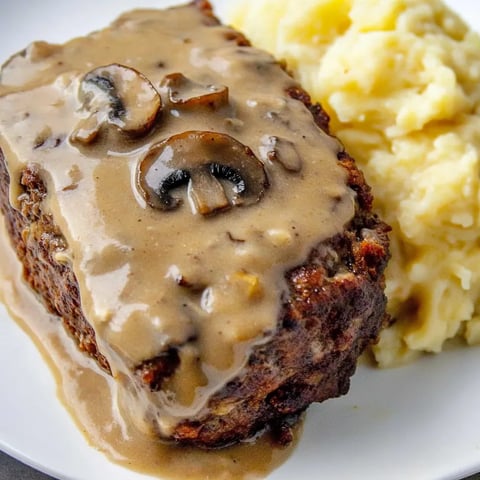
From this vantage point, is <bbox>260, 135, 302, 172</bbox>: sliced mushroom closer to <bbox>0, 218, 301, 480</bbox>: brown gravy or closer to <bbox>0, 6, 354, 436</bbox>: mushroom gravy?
<bbox>0, 6, 354, 436</bbox>: mushroom gravy

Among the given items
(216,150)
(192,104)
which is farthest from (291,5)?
(216,150)

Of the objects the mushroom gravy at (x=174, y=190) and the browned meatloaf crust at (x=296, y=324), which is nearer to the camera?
the mushroom gravy at (x=174, y=190)

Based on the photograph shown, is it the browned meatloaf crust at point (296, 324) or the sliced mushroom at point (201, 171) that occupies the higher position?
the sliced mushroom at point (201, 171)

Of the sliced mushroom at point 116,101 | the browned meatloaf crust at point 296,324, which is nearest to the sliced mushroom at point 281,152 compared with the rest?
the browned meatloaf crust at point 296,324

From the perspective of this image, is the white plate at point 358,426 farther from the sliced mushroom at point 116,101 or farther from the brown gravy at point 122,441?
the sliced mushroom at point 116,101

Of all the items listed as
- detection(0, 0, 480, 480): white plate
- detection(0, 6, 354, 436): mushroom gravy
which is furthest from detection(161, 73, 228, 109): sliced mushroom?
detection(0, 0, 480, 480): white plate

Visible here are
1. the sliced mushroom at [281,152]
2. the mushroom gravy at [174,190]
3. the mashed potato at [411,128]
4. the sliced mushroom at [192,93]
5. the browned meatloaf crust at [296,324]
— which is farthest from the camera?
the mashed potato at [411,128]

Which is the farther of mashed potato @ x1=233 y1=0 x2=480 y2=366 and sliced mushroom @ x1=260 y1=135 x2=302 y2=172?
mashed potato @ x1=233 y1=0 x2=480 y2=366
